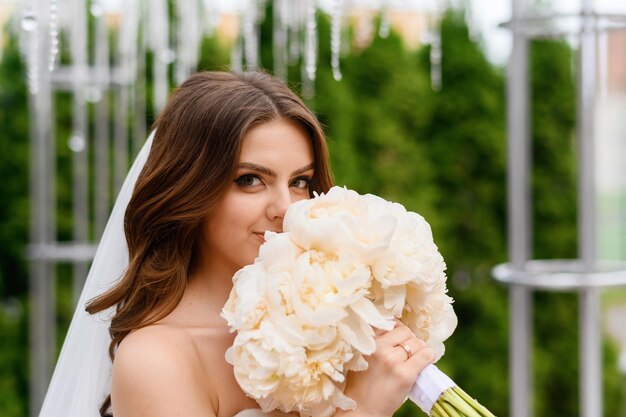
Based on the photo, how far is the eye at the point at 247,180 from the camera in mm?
1791

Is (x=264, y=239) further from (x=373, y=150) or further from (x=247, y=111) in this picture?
(x=373, y=150)

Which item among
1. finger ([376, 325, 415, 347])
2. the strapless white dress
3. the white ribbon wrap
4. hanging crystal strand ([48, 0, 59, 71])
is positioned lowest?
the strapless white dress

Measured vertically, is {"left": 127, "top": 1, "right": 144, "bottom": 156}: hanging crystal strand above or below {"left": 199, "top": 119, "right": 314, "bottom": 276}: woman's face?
above

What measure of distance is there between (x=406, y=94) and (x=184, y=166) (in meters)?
5.33

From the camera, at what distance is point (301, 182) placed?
6.16 ft

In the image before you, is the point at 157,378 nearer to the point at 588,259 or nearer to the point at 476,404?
the point at 476,404

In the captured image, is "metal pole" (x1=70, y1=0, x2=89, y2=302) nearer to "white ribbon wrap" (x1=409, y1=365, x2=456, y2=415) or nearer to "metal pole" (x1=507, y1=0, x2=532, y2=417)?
"metal pole" (x1=507, y1=0, x2=532, y2=417)

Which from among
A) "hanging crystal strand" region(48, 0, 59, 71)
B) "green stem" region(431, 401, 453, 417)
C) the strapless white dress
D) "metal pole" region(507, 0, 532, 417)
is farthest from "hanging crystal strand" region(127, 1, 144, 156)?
"green stem" region(431, 401, 453, 417)

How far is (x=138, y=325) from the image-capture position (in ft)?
5.92

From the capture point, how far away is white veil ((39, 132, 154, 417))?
2043mm

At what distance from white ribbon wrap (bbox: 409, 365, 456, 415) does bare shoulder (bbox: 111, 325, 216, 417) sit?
1.38ft

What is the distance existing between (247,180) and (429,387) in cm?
56

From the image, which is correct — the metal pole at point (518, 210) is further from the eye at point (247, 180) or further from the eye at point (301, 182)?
the eye at point (247, 180)

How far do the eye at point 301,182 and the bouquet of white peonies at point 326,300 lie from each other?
0.23 m
